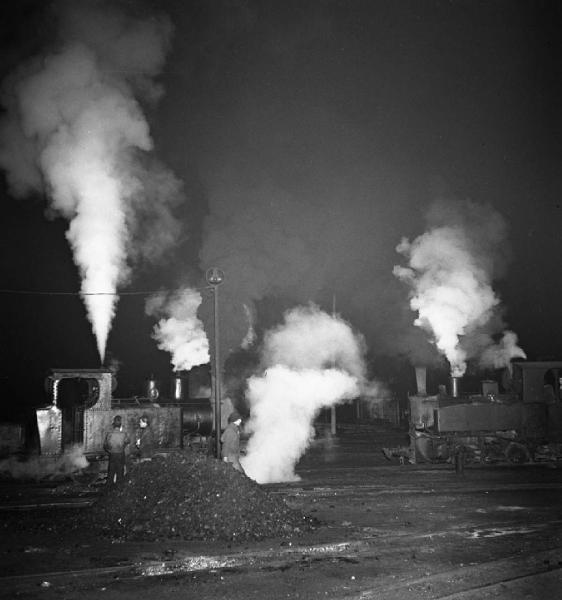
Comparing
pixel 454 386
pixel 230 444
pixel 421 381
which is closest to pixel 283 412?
pixel 230 444

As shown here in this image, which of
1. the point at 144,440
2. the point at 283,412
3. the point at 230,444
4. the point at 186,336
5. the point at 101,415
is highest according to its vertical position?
the point at 186,336

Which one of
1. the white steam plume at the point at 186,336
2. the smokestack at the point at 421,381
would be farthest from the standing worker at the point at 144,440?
the smokestack at the point at 421,381

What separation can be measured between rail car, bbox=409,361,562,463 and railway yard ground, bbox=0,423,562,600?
4457 millimetres

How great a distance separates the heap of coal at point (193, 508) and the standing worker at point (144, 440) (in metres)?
5.00

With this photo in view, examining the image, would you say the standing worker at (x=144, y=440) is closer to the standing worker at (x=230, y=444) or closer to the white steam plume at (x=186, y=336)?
the standing worker at (x=230, y=444)

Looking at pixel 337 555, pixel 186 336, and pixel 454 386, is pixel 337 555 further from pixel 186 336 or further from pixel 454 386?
pixel 186 336

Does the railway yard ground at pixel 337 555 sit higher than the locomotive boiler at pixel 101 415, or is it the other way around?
the locomotive boiler at pixel 101 415

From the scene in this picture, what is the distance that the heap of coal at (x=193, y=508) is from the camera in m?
8.88

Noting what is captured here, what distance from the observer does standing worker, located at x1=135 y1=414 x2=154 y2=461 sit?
608 inches

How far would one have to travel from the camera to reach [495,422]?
17969mm

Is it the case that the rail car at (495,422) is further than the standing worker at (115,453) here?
Yes

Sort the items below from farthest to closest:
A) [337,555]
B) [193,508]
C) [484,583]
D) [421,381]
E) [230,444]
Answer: [421,381]
[230,444]
[193,508]
[337,555]
[484,583]

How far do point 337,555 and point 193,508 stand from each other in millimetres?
2669

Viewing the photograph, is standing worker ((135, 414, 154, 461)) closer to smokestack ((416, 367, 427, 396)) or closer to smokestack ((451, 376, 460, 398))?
smokestack ((416, 367, 427, 396))
